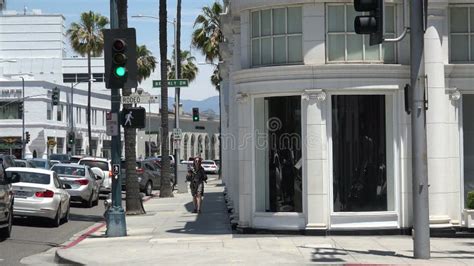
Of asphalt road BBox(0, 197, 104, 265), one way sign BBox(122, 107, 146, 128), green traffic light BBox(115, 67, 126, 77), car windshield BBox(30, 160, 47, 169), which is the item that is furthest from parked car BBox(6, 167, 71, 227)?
car windshield BBox(30, 160, 47, 169)

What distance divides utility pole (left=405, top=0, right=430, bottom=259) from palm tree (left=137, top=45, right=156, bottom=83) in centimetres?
5253

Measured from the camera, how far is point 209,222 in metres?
19.2

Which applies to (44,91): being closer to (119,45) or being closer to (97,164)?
(97,164)

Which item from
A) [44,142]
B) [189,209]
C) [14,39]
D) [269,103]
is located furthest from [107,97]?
[269,103]

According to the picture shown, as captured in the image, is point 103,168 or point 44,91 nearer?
point 103,168

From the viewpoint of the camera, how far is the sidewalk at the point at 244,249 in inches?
465

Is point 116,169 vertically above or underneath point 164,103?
underneath

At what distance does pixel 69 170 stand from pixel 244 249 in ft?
50.6

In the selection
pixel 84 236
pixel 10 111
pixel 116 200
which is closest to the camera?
pixel 116 200

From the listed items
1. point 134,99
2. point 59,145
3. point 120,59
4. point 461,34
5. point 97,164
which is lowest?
point 97,164

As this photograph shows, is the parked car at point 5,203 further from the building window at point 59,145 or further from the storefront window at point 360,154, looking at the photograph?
the building window at point 59,145

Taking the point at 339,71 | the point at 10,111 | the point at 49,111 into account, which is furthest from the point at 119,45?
the point at 10,111

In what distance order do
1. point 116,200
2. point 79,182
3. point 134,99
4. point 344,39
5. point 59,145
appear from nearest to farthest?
point 344,39 < point 116,200 < point 134,99 < point 79,182 < point 59,145

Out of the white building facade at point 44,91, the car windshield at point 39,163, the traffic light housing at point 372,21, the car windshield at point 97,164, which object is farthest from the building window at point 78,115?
the traffic light housing at point 372,21
